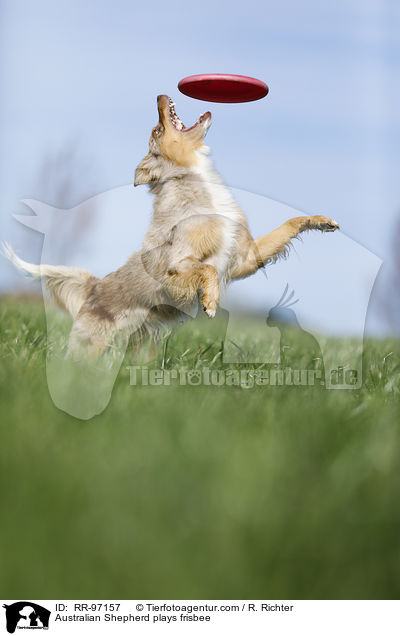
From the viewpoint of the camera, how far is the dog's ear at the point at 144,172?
3846 millimetres

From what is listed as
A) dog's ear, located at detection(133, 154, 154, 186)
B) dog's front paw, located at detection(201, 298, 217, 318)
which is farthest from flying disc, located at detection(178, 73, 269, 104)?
dog's front paw, located at detection(201, 298, 217, 318)

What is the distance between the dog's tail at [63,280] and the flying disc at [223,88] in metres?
1.26

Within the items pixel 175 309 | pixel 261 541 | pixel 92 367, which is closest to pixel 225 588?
pixel 261 541

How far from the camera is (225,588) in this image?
116cm

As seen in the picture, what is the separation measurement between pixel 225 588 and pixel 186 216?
280cm

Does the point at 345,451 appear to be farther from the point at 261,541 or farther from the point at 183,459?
the point at 261,541

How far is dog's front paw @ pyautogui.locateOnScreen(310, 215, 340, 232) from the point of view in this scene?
3656mm

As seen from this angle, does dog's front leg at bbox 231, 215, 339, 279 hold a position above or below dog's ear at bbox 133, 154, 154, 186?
below

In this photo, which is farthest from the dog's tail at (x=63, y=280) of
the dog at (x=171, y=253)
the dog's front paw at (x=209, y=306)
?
the dog's front paw at (x=209, y=306)

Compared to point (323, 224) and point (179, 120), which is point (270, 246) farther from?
point (179, 120)

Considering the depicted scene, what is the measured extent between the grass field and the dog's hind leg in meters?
1.29

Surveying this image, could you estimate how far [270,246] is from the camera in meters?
3.62
